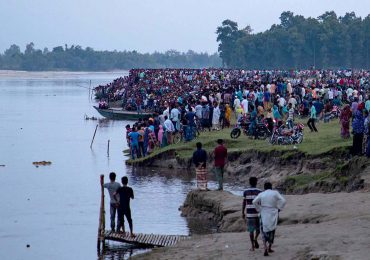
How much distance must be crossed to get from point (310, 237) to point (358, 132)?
9.56 m

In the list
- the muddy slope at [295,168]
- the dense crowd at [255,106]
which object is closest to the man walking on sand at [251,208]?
the muddy slope at [295,168]

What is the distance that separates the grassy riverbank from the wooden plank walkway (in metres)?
9.68

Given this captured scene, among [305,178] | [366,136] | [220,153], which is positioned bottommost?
[305,178]

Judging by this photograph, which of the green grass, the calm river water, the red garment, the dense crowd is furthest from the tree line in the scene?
the red garment

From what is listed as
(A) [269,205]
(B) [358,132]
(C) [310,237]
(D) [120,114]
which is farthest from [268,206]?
(D) [120,114]

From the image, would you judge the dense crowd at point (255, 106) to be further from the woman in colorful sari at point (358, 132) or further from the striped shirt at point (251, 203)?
the striped shirt at point (251, 203)

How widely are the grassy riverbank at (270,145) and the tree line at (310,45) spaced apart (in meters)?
96.2

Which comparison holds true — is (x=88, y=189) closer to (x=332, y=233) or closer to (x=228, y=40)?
(x=332, y=233)

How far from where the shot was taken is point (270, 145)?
33.1 meters

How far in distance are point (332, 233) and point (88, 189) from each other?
15612mm

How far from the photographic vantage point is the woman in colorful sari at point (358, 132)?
2672 centimetres

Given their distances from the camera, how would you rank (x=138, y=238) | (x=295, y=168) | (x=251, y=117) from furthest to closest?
(x=251, y=117)
(x=295, y=168)
(x=138, y=238)

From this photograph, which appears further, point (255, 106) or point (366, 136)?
point (255, 106)

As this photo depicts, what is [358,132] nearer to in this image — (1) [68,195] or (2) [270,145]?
(2) [270,145]
